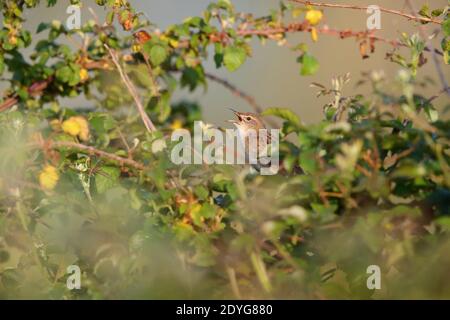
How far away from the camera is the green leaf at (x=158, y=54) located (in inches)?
135

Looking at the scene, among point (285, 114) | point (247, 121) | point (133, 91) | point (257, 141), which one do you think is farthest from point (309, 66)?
point (247, 121)

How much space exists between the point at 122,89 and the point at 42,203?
101 cm

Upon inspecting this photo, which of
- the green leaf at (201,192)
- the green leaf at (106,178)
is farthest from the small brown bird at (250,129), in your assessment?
the green leaf at (201,192)

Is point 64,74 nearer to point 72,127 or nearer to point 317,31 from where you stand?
point 72,127

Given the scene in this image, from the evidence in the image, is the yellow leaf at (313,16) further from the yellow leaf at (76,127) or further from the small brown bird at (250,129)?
the yellow leaf at (76,127)

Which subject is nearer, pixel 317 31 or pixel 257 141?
pixel 317 31

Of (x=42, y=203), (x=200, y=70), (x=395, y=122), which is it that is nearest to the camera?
(x=395, y=122)

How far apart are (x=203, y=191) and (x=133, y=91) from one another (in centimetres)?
81

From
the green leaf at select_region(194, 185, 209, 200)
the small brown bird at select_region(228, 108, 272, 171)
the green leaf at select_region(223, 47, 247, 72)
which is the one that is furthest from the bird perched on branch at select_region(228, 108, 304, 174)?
the green leaf at select_region(223, 47, 247, 72)

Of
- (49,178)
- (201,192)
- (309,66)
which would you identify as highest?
(309,66)

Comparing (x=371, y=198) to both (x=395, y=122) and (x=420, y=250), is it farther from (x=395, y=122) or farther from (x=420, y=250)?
(x=395, y=122)

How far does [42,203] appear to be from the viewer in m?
3.14

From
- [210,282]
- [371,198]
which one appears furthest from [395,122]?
[210,282]

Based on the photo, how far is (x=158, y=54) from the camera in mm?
3430
